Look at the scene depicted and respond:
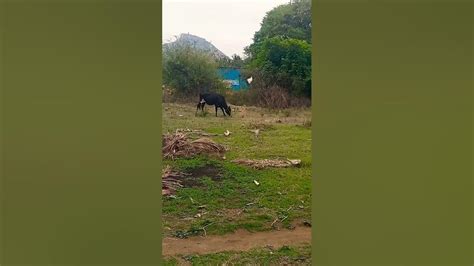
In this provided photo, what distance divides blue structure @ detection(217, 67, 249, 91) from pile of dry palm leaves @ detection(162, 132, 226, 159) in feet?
1.83

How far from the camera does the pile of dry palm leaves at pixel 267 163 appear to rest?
13.8 feet

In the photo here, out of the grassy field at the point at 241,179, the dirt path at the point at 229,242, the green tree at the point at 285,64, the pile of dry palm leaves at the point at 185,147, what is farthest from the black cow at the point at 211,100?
the dirt path at the point at 229,242

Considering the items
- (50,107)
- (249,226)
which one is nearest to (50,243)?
(50,107)

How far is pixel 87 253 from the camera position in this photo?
2623 millimetres

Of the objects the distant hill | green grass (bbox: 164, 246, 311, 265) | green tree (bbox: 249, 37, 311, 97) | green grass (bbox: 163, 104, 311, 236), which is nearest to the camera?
green grass (bbox: 164, 246, 311, 265)

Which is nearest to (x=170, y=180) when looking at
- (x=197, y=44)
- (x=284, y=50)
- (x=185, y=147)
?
(x=185, y=147)

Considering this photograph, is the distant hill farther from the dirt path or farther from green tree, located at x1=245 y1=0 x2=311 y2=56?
the dirt path

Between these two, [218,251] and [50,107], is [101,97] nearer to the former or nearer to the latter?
[50,107]

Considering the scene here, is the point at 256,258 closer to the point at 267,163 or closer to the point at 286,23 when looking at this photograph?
the point at 267,163

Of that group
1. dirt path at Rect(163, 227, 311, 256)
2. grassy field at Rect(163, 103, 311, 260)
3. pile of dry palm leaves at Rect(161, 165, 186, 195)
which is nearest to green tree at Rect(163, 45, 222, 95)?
grassy field at Rect(163, 103, 311, 260)

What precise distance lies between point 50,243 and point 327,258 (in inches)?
63.0

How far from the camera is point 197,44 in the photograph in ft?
13.6

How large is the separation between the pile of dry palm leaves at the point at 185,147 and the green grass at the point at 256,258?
93 cm

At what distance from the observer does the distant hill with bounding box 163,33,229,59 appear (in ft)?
13.5
